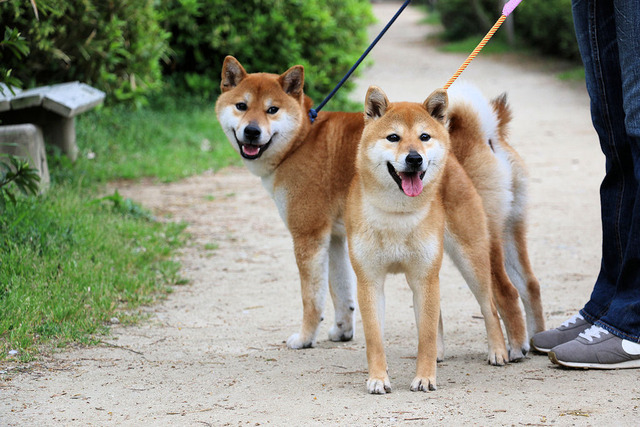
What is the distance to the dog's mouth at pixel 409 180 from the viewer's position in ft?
10.8

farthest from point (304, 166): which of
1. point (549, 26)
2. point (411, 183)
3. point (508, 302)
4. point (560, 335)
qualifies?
Answer: point (549, 26)

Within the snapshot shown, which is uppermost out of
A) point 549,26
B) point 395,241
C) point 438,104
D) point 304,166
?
point 549,26

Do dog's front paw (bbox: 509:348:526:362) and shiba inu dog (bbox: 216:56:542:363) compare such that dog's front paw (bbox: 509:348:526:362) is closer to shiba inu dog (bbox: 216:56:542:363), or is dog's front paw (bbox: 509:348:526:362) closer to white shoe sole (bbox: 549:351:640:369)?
white shoe sole (bbox: 549:351:640:369)

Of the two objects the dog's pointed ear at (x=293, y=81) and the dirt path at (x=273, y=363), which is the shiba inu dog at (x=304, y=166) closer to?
the dog's pointed ear at (x=293, y=81)

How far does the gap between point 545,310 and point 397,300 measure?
97 centimetres

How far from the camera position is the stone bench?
6.87 meters

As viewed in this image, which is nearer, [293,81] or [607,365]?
[607,365]

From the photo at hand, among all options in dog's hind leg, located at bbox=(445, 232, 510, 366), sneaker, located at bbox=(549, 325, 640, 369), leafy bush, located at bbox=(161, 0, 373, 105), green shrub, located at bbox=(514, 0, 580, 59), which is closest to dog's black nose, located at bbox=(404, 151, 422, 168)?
dog's hind leg, located at bbox=(445, 232, 510, 366)

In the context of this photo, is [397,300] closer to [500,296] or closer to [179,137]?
[500,296]

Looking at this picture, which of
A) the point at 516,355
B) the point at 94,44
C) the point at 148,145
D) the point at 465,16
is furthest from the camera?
the point at 465,16

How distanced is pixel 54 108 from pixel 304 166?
3652mm

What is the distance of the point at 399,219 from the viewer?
3.42m

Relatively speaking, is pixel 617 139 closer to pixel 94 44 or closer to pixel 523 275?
pixel 523 275

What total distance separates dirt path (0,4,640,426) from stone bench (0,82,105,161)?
3.05ft
